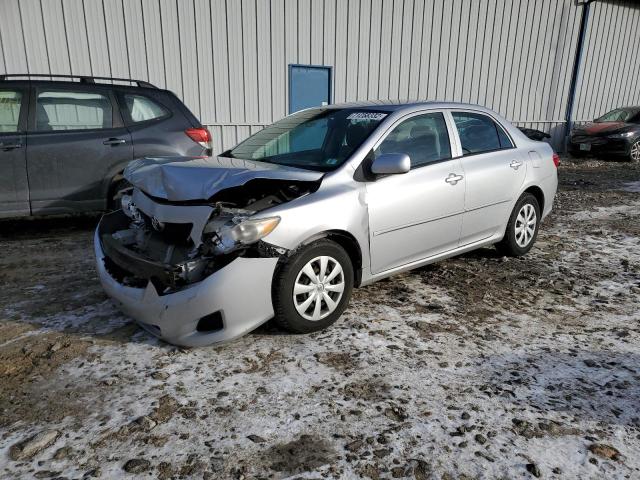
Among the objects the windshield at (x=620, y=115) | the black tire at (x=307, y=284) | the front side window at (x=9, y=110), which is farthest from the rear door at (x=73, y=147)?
the windshield at (x=620, y=115)

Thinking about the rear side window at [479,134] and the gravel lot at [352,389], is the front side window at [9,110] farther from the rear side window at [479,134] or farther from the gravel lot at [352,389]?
the rear side window at [479,134]

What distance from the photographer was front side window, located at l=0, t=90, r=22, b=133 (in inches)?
196

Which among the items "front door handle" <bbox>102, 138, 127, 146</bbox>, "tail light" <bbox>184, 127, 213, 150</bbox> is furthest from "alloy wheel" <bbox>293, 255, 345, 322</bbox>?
"front door handle" <bbox>102, 138, 127, 146</bbox>

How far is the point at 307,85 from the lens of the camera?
33.7 feet

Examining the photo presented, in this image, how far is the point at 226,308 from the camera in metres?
2.80

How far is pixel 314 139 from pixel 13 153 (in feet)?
10.7

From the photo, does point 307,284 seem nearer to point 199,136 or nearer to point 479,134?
point 479,134

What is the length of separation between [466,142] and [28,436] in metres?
3.72

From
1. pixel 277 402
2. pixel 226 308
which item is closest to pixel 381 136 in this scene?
pixel 226 308

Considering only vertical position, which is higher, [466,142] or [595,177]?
[466,142]

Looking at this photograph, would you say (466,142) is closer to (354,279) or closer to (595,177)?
(354,279)

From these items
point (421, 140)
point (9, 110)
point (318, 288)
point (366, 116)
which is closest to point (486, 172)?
point (421, 140)

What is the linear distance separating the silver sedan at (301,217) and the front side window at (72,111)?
80.7 inches

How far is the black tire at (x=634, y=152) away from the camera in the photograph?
1266cm
